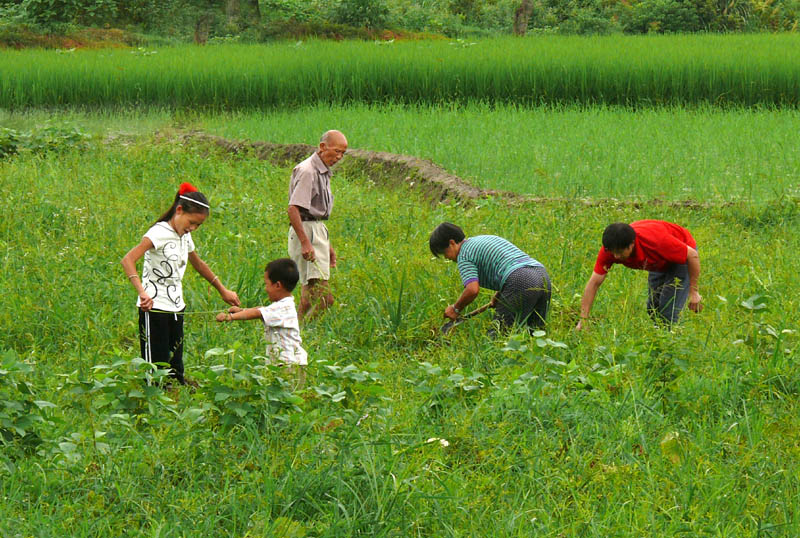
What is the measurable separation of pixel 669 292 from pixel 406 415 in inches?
86.9

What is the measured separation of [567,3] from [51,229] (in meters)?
27.7

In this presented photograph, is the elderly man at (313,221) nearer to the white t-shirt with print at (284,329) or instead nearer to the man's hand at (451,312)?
the man's hand at (451,312)

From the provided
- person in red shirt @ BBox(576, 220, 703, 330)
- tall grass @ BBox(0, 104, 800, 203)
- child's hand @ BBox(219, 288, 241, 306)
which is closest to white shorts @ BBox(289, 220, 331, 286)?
child's hand @ BBox(219, 288, 241, 306)

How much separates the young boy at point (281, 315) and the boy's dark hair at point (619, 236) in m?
1.80

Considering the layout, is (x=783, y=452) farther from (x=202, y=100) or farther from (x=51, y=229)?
(x=202, y=100)

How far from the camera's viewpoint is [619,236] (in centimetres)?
518

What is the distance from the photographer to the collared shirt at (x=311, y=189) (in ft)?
19.9

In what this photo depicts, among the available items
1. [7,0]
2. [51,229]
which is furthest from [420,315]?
[7,0]

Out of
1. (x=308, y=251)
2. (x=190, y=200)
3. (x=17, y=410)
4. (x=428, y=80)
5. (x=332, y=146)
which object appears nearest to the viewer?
(x=17, y=410)

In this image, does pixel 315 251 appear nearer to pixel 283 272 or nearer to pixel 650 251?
pixel 283 272

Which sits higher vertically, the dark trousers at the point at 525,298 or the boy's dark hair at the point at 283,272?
the boy's dark hair at the point at 283,272

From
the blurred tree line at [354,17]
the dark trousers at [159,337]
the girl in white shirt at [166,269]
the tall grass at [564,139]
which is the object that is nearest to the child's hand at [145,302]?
the girl in white shirt at [166,269]

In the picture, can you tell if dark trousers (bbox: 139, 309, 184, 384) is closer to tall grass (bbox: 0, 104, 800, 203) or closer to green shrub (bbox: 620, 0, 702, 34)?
tall grass (bbox: 0, 104, 800, 203)

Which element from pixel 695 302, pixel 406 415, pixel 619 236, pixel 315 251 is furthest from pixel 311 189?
pixel 695 302
